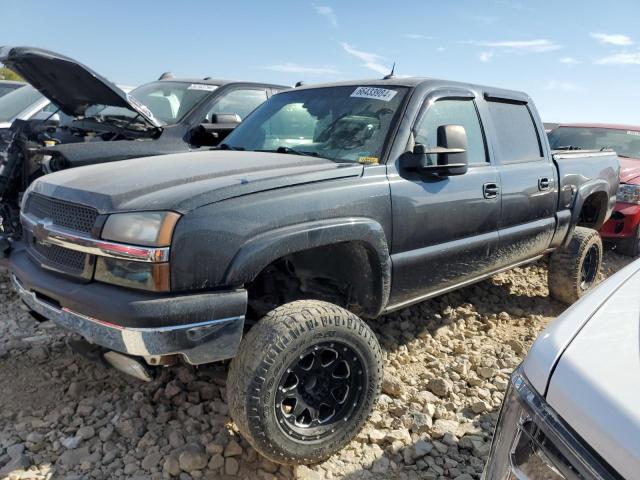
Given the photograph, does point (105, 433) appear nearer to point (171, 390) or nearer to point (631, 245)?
point (171, 390)

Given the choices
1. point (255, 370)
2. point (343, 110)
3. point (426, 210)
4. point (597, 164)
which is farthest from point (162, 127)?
point (597, 164)

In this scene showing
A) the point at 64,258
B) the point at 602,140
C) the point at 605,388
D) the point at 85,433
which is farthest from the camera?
the point at 602,140

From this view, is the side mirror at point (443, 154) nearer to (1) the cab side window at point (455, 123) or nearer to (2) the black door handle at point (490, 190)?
(1) the cab side window at point (455, 123)

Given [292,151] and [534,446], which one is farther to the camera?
[292,151]

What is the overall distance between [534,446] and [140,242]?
61.2 inches

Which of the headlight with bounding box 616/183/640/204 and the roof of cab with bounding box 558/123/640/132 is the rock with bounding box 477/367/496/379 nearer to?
the headlight with bounding box 616/183/640/204

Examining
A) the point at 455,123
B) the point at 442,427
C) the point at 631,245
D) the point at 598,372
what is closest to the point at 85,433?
the point at 442,427

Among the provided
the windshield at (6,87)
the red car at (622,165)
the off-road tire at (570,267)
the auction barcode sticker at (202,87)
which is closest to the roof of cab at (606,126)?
the red car at (622,165)

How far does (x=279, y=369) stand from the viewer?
220 cm

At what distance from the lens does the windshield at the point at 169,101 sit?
500cm

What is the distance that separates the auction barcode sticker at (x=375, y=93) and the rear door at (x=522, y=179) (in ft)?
3.13

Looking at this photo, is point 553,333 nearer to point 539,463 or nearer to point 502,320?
point 539,463

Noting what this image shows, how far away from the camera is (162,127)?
4617mm

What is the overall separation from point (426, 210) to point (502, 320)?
70.9 inches
